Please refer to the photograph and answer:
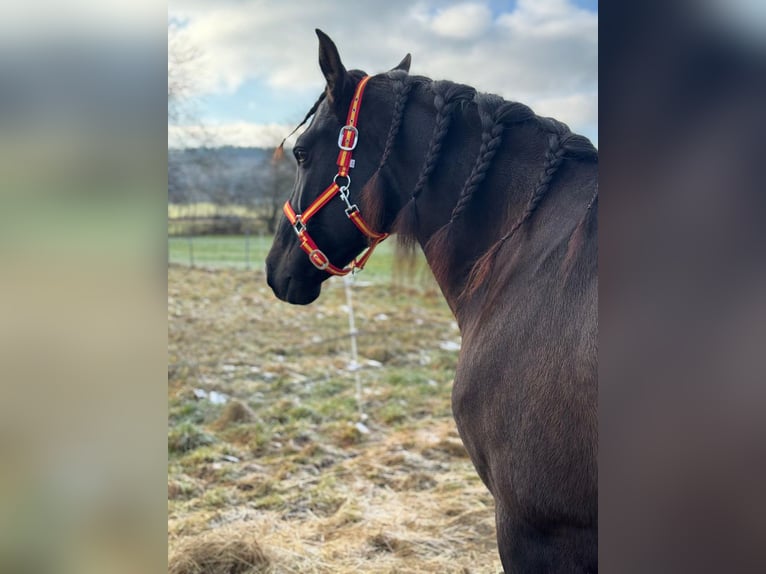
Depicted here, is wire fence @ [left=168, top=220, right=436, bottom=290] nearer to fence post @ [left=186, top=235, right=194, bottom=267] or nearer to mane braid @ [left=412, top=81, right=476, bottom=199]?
fence post @ [left=186, top=235, right=194, bottom=267]

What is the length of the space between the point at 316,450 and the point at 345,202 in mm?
3013

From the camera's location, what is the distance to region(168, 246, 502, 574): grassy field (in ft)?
10.5

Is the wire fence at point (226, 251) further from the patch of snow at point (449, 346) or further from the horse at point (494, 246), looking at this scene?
the horse at point (494, 246)

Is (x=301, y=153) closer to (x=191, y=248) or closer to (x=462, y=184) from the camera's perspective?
(x=462, y=184)

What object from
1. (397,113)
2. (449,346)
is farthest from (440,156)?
(449,346)

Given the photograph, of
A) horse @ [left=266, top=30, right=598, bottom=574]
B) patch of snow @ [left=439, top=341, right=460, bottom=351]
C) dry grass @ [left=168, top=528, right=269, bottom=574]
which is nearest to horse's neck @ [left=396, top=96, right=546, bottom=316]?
horse @ [left=266, top=30, right=598, bottom=574]

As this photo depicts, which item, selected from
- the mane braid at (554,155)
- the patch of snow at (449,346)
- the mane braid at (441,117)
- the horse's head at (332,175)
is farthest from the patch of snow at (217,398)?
the mane braid at (554,155)

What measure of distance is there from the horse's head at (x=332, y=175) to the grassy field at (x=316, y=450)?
0.37 metres

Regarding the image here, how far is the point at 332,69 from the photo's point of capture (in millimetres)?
2094
